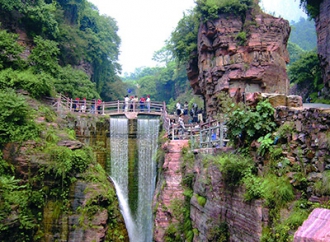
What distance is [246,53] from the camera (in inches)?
742

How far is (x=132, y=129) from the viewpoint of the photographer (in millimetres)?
19672

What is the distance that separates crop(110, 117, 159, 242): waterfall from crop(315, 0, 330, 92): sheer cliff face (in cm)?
1112

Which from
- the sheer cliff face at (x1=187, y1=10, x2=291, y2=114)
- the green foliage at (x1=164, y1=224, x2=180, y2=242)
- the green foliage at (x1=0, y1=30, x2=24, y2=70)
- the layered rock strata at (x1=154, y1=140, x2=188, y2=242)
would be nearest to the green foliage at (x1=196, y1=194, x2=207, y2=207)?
the green foliage at (x1=164, y1=224, x2=180, y2=242)

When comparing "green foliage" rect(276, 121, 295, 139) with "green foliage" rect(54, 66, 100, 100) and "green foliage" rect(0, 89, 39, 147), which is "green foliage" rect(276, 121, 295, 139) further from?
"green foliage" rect(54, 66, 100, 100)

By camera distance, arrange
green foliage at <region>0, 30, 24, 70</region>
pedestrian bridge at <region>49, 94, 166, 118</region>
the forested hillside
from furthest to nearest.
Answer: pedestrian bridge at <region>49, 94, 166, 118</region>, the forested hillside, green foliage at <region>0, 30, 24, 70</region>

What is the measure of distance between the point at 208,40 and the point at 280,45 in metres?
4.62

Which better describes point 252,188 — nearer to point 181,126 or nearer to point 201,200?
point 201,200

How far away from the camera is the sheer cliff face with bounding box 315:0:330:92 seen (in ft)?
59.0

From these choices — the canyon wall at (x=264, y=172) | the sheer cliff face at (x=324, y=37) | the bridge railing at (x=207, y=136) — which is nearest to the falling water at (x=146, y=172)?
the bridge railing at (x=207, y=136)

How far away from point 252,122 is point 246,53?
1295 centimetres

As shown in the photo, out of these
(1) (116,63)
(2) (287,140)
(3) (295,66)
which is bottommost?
(2) (287,140)

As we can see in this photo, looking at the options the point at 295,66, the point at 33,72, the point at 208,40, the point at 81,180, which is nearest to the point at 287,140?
the point at 81,180

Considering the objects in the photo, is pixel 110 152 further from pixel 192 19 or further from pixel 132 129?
pixel 192 19

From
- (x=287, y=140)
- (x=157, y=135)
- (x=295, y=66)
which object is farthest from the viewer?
(x=295, y=66)
